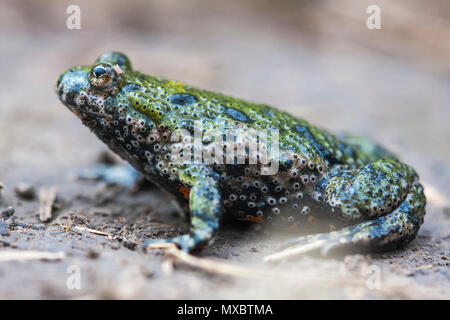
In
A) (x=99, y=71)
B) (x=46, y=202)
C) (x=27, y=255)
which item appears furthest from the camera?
(x=46, y=202)

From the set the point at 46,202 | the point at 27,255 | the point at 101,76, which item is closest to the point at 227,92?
the point at 46,202

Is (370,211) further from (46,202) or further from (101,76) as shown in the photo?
(46,202)

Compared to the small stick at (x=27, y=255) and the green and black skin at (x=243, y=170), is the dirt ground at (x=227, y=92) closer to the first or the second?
the small stick at (x=27, y=255)

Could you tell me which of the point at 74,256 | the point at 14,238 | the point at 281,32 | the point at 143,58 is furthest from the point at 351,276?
the point at 281,32

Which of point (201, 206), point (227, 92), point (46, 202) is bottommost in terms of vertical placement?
point (46, 202)

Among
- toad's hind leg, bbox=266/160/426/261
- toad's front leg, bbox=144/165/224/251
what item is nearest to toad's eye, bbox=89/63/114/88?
toad's front leg, bbox=144/165/224/251

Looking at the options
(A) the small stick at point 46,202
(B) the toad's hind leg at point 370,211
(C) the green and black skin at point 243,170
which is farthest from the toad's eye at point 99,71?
(B) the toad's hind leg at point 370,211

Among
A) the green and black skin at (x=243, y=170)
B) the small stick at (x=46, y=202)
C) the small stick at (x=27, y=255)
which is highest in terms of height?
the green and black skin at (x=243, y=170)
